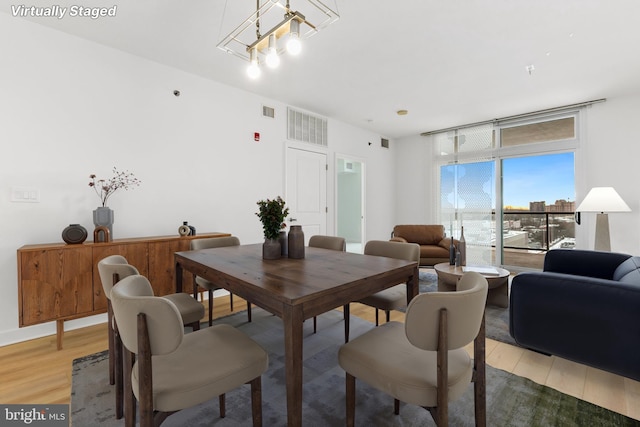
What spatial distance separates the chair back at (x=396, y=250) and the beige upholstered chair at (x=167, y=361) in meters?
1.38

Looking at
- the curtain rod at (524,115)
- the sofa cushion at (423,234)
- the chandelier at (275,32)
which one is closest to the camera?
the chandelier at (275,32)

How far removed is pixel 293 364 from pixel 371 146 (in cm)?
556

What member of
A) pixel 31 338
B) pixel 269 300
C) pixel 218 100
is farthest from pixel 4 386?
pixel 218 100

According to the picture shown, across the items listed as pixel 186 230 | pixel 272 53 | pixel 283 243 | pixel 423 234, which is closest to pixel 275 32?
pixel 272 53

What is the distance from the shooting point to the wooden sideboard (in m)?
2.34

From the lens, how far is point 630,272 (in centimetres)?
212

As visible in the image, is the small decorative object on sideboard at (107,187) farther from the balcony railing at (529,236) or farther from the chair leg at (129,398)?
the balcony railing at (529,236)

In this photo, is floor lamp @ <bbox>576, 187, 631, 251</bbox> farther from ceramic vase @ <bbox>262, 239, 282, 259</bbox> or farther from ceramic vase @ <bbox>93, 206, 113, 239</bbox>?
ceramic vase @ <bbox>93, 206, 113, 239</bbox>

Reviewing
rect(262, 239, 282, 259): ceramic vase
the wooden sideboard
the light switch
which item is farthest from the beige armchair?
the light switch

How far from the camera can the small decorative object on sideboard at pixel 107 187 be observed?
2838 mm

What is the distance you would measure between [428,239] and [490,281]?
2287 millimetres

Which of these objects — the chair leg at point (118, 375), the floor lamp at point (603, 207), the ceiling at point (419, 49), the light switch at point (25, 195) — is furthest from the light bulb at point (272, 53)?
the floor lamp at point (603, 207)

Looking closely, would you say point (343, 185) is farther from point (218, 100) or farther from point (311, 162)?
point (218, 100)

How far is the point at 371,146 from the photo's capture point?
6.25 metres
